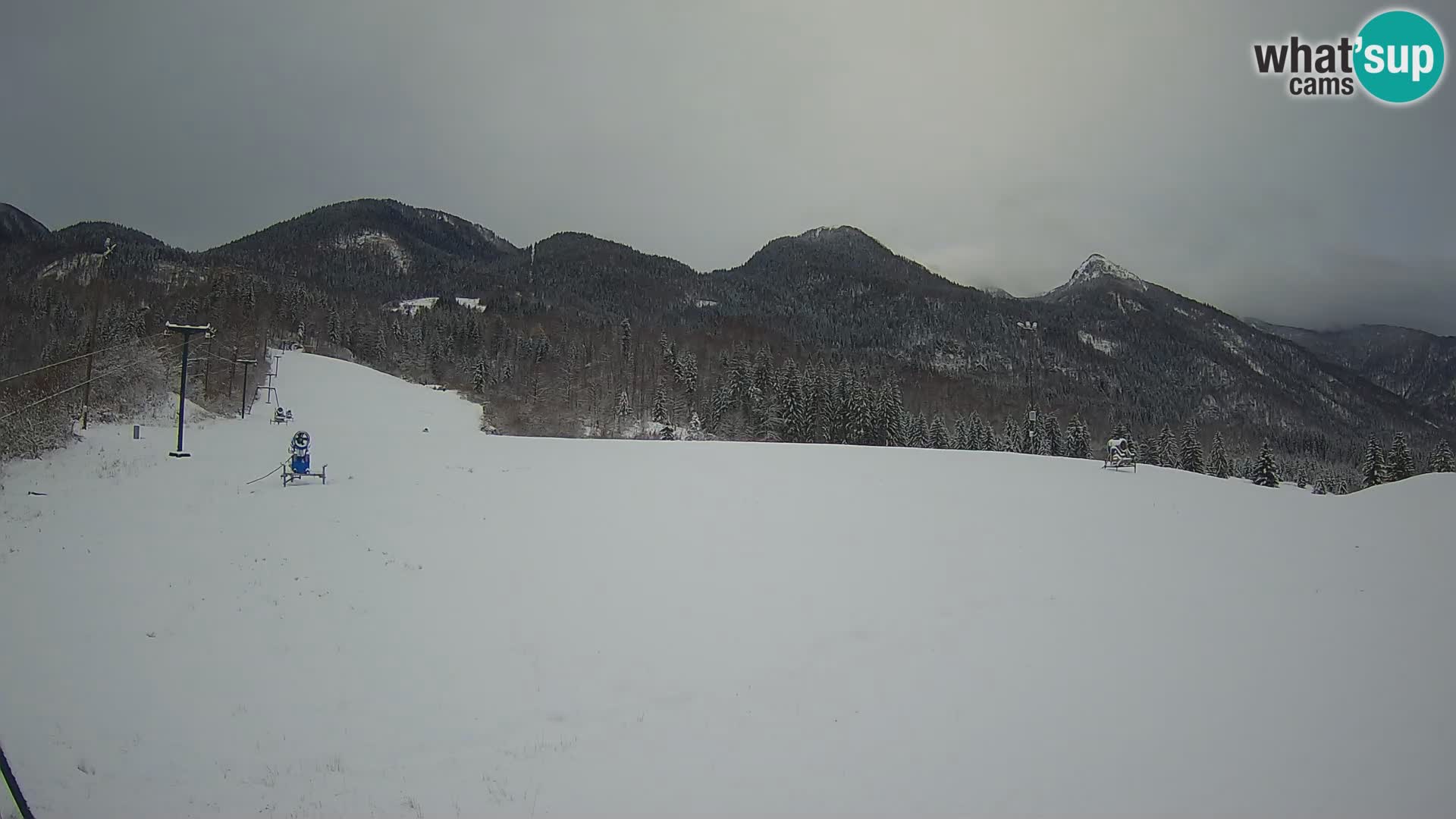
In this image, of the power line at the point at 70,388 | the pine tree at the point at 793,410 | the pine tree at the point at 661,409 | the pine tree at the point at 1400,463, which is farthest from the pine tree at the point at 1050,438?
the power line at the point at 70,388

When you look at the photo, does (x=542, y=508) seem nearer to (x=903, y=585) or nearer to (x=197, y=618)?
(x=197, y=618)

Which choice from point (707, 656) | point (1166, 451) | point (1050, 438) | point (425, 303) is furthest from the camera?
point (425, 303)

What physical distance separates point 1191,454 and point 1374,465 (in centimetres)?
1255

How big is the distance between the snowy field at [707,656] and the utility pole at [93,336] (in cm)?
703

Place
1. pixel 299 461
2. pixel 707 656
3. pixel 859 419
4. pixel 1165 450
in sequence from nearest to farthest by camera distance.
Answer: pixel 707 656 < pixel 299 461 < pixel 859 419 < pixel 1165 450

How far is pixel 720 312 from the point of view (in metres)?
178

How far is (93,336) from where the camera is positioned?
40469 millimetres

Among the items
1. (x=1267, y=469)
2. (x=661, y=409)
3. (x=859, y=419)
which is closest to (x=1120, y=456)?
(x=859, y=419)

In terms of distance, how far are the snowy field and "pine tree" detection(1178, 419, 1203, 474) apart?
169 feet

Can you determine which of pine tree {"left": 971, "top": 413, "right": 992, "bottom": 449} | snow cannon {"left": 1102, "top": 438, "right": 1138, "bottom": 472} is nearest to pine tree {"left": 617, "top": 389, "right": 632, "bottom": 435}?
pine tree {"left": 971, "top": 413, "right": 992, "bottom": 449}

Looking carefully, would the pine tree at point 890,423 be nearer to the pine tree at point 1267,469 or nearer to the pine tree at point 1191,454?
the pine tree at point 1191,454

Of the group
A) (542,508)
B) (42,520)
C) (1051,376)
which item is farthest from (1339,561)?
(1051,376)

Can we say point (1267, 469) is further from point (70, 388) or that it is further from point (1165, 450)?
point (70, 388)

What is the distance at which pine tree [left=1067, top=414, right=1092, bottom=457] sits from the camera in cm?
6178
